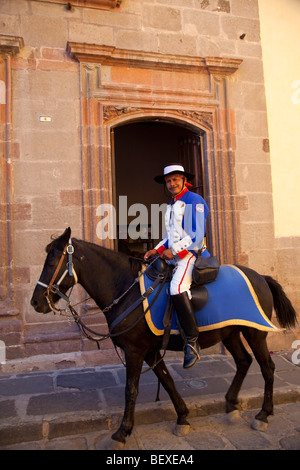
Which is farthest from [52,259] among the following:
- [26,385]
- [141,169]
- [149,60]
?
[141,169]

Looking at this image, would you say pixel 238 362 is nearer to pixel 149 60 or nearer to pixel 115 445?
pixel 115 445

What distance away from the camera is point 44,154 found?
18.1ft

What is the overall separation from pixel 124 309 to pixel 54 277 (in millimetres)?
705

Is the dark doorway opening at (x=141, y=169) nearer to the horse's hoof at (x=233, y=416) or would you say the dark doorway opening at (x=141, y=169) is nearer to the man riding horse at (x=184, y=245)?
the man riding horse at (x=184, y=245)

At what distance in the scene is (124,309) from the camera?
3346mm

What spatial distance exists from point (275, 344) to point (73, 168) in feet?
14.5

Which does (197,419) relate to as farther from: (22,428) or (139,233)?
Answer: (139,233)

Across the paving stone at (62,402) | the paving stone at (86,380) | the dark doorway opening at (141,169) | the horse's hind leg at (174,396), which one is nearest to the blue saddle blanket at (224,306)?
the horse's hind leg at (174,396)

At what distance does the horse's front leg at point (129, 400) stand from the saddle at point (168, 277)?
72 cm

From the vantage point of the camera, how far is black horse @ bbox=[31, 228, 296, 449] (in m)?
3.22

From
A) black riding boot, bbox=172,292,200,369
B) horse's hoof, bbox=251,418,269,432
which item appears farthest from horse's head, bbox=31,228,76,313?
horse's hoof, bbox=251,418,269,432

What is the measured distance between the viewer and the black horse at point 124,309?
322 cm

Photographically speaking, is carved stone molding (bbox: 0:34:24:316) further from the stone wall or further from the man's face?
the man's face
